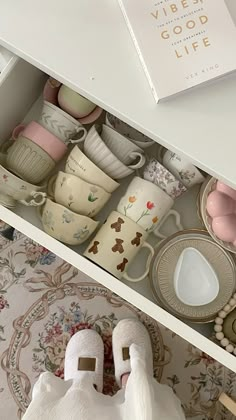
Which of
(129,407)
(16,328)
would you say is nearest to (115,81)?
(129,407)

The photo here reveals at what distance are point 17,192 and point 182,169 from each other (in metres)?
0.29

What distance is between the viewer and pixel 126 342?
56.6 inches

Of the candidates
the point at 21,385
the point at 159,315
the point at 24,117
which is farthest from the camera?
the point at 21,385

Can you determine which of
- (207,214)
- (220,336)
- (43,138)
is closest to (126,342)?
(220,336)

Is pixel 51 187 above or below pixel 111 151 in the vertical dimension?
below

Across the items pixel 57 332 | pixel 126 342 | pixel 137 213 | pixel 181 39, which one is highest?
pixel 181 39

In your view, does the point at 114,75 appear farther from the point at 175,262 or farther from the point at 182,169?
the point at 175,262

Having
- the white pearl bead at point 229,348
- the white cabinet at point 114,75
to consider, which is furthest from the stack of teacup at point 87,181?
the white pearl bead at point 229,348

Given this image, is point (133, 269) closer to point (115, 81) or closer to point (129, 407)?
point (129, 407)

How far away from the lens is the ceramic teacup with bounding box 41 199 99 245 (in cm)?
108

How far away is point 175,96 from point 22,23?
0.24 meters

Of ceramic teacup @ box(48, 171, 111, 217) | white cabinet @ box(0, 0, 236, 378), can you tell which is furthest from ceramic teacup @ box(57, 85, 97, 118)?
white cabinet @ box(0, 0, 236, 378)

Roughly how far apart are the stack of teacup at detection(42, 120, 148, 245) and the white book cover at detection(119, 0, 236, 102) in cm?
25

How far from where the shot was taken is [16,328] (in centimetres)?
151
